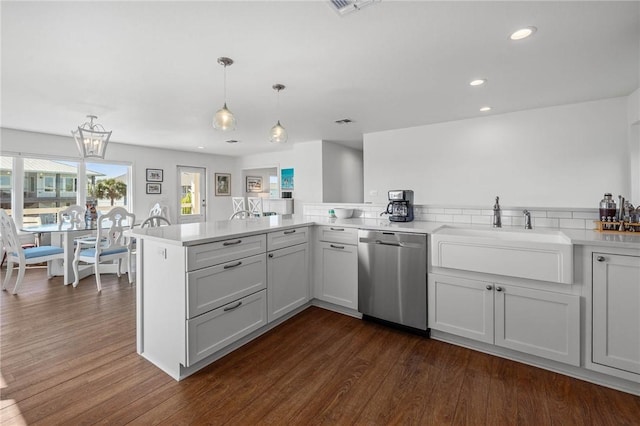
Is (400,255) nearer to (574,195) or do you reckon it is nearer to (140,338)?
(140,338)

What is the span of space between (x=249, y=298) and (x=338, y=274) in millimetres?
967

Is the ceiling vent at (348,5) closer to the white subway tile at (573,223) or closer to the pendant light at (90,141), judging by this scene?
the white subway tile at (573,223)

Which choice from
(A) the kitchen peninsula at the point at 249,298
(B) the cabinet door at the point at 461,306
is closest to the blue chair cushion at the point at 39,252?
(A) the kitchen peninsula at the point at 249,298

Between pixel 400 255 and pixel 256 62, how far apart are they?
6.58 ft

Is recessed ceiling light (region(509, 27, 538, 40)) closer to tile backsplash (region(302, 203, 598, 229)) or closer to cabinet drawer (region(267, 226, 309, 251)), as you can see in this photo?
tile backsplash (region(302, 203, 598, 229))

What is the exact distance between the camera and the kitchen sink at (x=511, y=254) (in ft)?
6.09

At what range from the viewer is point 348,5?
167cm

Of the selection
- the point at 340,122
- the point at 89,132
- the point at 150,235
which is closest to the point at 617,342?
the point at 150,235

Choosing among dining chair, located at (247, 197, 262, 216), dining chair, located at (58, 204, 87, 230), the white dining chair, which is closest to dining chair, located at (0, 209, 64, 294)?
dining chair, located at (58, 204, 87, 230)

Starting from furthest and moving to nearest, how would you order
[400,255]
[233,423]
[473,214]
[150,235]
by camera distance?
[473,214] < [400,255] < [150,235] < [233,423]

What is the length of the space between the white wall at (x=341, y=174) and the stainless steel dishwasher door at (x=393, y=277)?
11.7 ft

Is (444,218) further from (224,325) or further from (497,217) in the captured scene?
(224,325)

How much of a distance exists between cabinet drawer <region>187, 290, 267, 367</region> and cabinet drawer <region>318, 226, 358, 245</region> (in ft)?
2.81

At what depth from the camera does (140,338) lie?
2.12 metres
